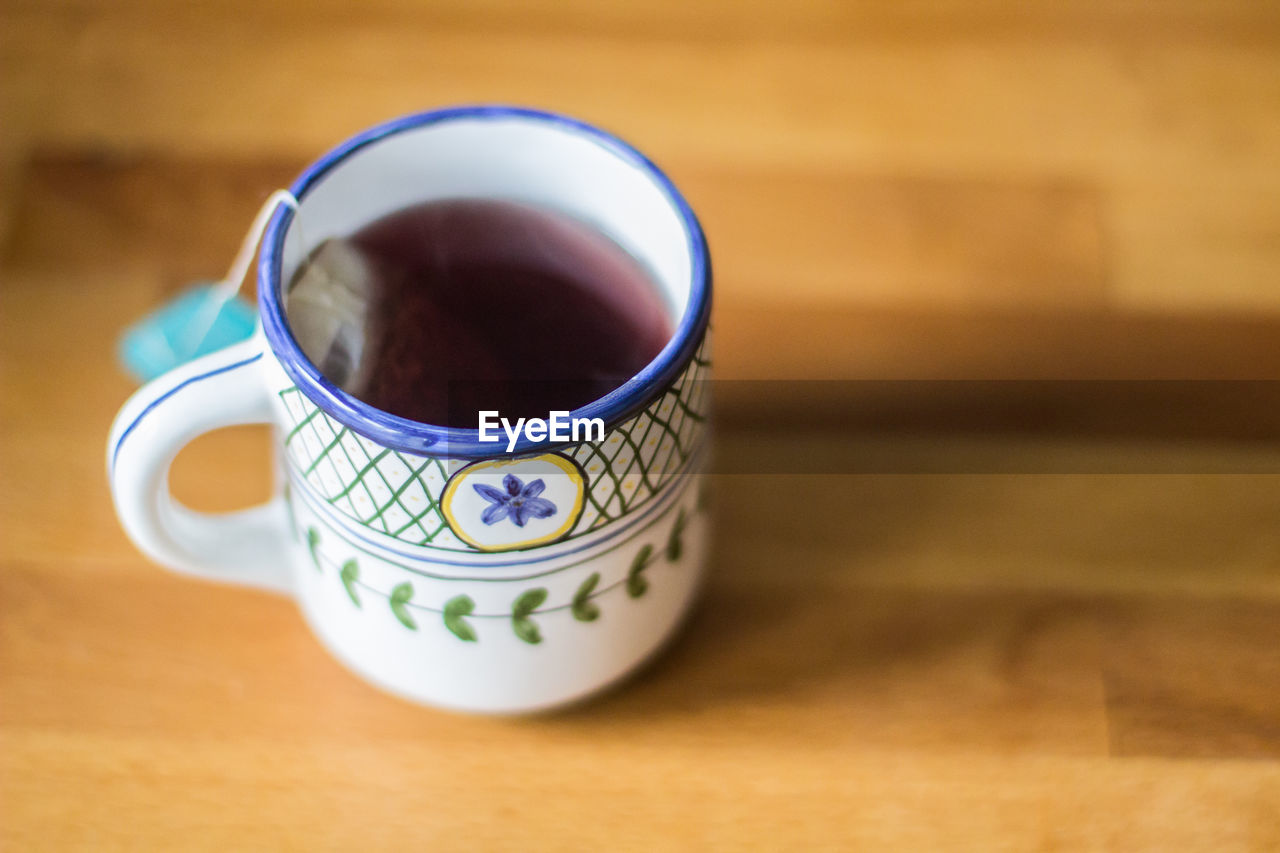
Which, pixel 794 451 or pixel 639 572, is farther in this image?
pixel 794 451

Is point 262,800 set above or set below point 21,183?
below

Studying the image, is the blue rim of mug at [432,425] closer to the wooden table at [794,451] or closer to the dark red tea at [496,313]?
the dark red tea at [496,313]

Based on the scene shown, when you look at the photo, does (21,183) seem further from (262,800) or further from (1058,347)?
(1058,347)

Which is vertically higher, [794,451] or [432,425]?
[432,425]

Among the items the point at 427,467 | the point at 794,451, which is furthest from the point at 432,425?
the point at 794,451

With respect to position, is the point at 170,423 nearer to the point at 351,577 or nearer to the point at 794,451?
the point at 351,577

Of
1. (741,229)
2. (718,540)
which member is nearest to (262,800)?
(718,540)

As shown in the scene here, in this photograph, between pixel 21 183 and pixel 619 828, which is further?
pixel 21 183
